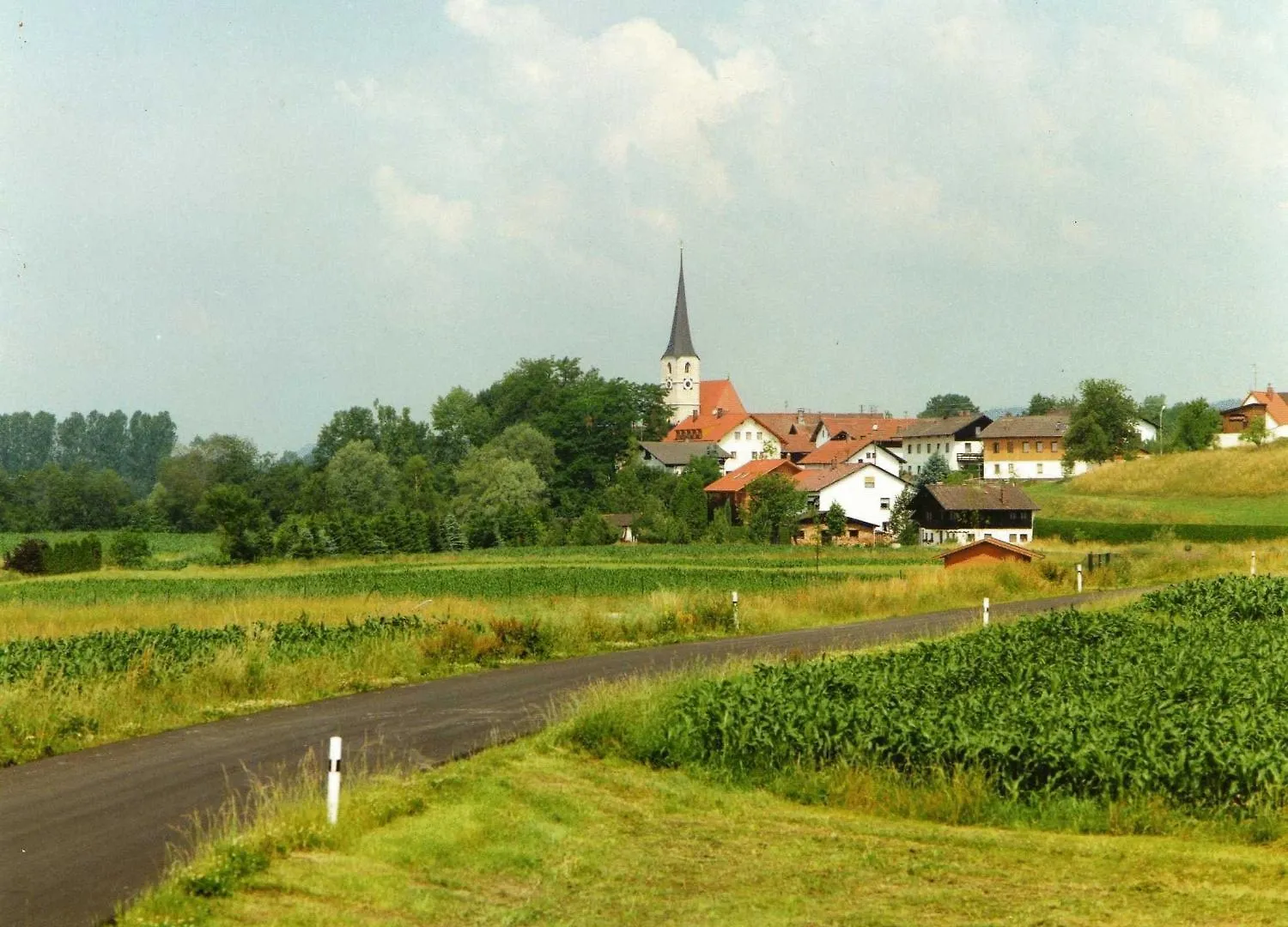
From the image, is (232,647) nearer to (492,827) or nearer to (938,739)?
(492,827)

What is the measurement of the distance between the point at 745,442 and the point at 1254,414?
55297 mm

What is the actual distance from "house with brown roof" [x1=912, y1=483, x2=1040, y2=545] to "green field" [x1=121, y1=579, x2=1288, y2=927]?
68.5 metres

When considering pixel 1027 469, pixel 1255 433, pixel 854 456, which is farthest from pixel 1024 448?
pixel 1255 433

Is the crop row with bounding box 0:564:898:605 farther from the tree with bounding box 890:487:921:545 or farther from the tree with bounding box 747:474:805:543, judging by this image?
the tree with bounding box 747:474:805:543

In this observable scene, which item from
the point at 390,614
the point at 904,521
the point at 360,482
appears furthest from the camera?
the point at 360,482

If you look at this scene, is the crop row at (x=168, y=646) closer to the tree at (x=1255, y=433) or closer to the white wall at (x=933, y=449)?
the tree at (x=1255, y=433)

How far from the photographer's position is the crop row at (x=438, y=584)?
170 ft

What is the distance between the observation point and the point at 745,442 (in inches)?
6442

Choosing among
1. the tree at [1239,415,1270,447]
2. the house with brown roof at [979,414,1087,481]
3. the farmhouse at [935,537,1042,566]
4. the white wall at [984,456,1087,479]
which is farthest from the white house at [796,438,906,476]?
the farmhouse at [935,537,1042,566]

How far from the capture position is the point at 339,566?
75.9 meters

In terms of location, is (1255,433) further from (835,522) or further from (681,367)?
(681,367)

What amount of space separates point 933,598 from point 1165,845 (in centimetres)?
3089

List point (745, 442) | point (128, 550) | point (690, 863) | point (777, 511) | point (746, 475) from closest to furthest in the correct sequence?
1. point (690, 863)
2. point (128, 550)
3. point (777, 511)
4. point (746, 475)
5. point (745, 442)

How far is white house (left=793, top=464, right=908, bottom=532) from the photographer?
105438 mm
